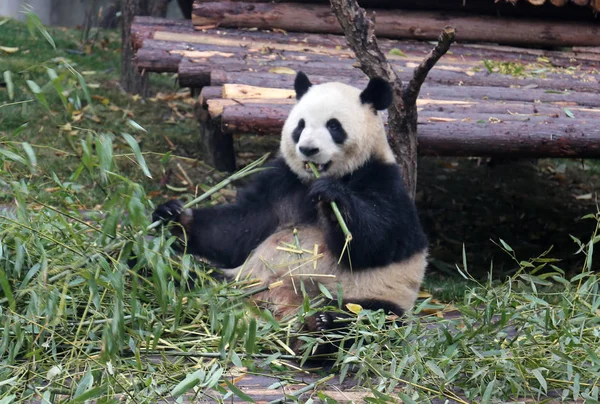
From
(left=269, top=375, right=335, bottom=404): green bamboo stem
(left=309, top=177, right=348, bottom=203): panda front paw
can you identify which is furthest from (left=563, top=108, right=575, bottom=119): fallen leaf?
(left=269, top=375, right=335, bottom=404): green bamboo stem

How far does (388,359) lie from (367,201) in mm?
795

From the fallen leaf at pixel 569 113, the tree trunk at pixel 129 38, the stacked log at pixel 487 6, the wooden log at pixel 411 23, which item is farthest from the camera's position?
the tree trunk at pixel 129 38

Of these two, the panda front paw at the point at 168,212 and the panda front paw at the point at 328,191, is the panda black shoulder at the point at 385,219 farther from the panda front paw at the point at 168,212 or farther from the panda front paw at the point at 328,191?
the panda front paw at the point at 168,212

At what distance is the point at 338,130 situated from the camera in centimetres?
395

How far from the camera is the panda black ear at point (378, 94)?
399cm

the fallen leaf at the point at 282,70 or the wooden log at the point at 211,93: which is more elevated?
the fallen leaf at the point at 282,70

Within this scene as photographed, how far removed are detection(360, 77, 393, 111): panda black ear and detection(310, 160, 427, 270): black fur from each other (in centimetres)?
32

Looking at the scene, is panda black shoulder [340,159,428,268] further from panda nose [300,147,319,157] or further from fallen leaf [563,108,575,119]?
fallen leaf [563,108,575,119]

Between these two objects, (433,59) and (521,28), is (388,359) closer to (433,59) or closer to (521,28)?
(433,59)

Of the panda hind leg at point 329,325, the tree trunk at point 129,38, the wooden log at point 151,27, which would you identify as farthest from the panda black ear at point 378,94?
the tree trunk at point 129,38

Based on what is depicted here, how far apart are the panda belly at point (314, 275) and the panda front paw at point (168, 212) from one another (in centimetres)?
48

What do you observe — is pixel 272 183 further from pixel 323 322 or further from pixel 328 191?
pixel 323 322

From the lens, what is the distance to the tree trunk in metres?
8.35

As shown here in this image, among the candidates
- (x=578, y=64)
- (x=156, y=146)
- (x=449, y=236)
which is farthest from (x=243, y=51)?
(x=578, y=64)
